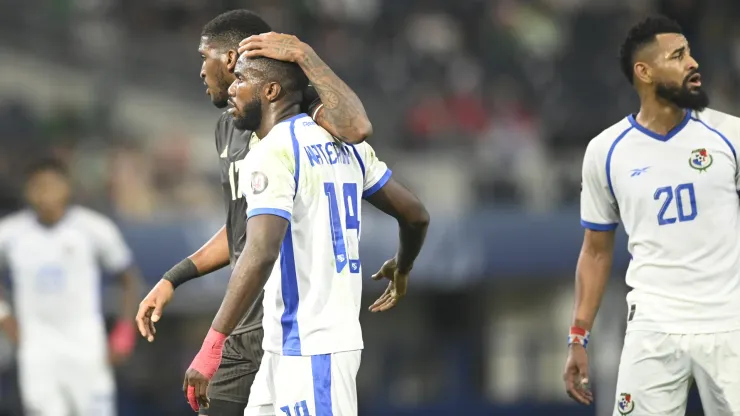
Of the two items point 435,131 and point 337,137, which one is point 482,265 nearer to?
point 435,131

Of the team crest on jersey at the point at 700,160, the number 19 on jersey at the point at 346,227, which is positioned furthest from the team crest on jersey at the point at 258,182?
the team crest on jersey at the point at 700,160

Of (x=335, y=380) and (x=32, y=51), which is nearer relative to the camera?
(x=335, y=380)

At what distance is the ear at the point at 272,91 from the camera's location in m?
5.59

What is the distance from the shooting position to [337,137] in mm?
5586

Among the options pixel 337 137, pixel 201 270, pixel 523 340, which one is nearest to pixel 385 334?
pixel 523 340

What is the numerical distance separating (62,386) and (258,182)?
5524mm

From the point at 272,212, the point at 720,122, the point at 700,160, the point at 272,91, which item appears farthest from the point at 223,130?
the point at 720,122

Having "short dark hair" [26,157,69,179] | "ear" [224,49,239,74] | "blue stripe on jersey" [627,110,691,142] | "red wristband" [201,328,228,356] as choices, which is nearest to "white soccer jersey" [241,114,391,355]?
"red wristband" [201,328,228,356]

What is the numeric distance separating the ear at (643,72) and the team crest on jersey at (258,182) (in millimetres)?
2356

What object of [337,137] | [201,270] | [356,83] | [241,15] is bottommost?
[201,270]

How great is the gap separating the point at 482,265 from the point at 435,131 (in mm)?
1885

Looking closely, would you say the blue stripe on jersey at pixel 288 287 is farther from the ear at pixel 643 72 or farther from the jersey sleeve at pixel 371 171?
the ear at pixel 643 72

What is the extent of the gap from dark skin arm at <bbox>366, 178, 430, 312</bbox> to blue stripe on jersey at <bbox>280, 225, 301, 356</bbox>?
698mm

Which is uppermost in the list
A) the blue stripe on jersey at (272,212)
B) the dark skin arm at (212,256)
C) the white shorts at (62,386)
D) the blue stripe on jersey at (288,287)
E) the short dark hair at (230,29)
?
the short dark hair at (230,29)
